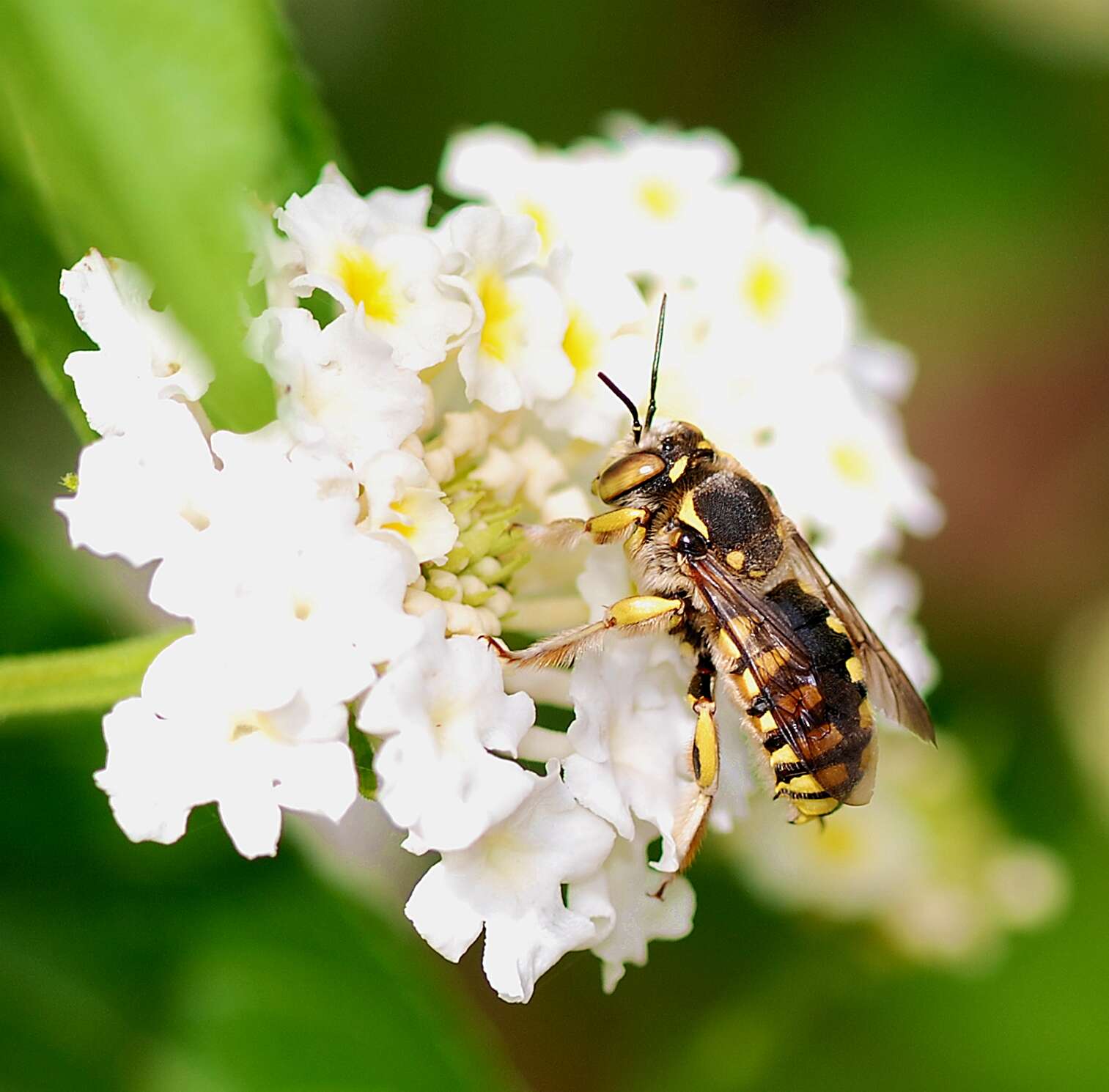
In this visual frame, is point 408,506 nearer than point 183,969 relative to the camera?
Yes

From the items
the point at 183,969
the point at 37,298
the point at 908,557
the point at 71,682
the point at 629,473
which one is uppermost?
the point at 629,473

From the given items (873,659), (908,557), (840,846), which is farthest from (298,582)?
(908,557)

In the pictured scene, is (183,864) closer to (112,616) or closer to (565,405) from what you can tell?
(112,616)

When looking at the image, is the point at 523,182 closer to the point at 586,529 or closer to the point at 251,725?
the point at 586,529

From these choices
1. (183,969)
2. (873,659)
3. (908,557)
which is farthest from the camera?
(908,557)

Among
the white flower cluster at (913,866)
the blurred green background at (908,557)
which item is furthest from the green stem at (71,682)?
the white flower cluster at (913,866)

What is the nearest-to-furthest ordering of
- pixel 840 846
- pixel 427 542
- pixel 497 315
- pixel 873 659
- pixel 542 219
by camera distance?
pixel 427 542 → pixel 497 315 → pixel 873 659 → pixel 542 219 → pixel 840 846

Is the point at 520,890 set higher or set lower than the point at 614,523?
lower
